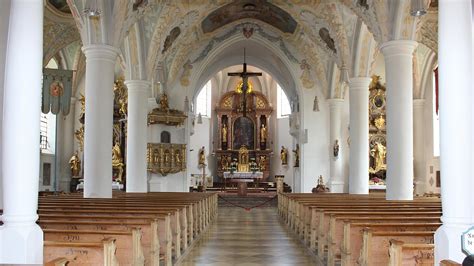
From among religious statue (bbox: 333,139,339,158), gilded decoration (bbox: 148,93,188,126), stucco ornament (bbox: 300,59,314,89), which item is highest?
stucco ornament (bbox: 300,59,314,89)

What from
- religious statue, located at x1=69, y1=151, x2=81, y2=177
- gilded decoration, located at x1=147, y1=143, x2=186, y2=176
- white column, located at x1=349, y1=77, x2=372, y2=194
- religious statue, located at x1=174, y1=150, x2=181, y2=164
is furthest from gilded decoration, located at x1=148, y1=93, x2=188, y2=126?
white column, located at x1=349, y1=77, x2=372, y2=194

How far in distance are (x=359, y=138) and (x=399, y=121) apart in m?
4.42

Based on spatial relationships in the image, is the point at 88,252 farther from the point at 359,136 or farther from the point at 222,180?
the point at 222,180

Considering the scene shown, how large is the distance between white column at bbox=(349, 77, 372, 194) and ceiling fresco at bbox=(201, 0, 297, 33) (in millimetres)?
5426

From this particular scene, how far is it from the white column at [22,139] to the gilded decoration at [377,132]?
18531mm

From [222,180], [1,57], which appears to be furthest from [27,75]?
[222,180]

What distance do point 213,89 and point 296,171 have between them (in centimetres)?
1031

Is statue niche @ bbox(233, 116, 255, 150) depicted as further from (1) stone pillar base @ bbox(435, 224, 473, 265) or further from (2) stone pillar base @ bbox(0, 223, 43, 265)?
(1) stone pillar base @ bbox(435, 224, 473, 265)

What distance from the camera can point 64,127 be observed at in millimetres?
23516

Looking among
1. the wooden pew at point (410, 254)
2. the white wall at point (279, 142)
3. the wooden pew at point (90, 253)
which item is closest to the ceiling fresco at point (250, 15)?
the white wall at point (279, 142)

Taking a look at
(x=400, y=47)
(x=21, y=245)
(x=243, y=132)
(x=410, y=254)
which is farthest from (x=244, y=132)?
(x=410, y=254)

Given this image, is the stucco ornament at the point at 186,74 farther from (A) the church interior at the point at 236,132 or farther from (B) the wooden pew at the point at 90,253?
(B) the wooden pew at the point at 90,253

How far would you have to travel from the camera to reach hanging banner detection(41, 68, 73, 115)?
1792cm

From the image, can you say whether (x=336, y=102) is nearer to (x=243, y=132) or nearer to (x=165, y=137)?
(x=165, y=137)
